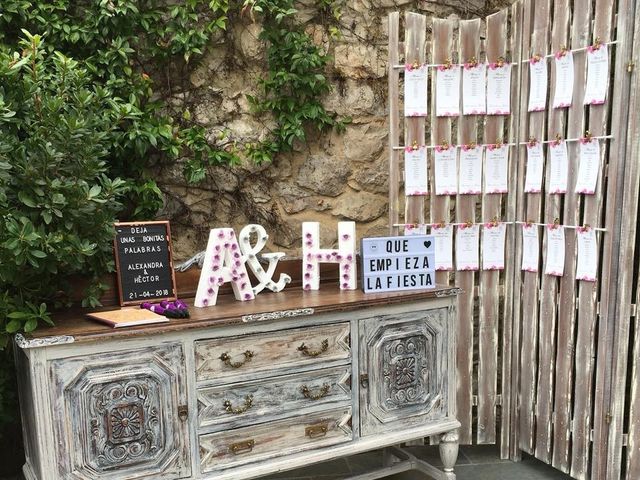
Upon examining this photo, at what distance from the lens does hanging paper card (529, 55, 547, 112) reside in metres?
3.01

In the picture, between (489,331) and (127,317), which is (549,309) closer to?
(489,331)

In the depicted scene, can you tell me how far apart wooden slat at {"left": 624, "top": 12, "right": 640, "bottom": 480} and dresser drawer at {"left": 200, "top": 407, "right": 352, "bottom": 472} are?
1.34 meters

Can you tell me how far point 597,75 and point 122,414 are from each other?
99.5 inches

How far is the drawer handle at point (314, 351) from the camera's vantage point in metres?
2.45

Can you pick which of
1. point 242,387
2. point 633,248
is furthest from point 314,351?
point 633,248

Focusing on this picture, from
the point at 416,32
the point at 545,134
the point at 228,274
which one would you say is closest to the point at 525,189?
the point at 545,134

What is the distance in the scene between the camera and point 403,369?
105 inches

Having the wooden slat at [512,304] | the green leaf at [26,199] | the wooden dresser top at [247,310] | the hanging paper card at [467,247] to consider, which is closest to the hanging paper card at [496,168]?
the wooden slat at [512,304]

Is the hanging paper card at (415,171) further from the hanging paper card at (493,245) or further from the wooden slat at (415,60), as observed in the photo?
the hanging paper card at (493,245)

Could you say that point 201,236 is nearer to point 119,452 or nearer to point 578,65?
point 119,452

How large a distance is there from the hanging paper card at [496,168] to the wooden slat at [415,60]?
381 mm

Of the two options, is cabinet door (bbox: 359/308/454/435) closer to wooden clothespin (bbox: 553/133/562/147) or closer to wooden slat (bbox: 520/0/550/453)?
wooden slat (bbox: 520/0/550/453)

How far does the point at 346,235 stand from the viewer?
2.78m

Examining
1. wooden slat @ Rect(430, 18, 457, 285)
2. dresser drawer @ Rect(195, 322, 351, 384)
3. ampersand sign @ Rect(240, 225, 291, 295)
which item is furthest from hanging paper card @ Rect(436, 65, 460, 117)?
dresser drawer @ Rect(195, 322, 351, 384)
